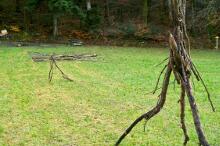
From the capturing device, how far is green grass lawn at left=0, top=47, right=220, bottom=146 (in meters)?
6.40

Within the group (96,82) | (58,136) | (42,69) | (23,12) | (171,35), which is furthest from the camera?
(23,12)

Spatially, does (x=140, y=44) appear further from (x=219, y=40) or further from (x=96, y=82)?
(x=96, y=82)

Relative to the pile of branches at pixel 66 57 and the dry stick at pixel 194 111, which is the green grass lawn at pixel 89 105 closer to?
the pile of branches at pixel 66 57

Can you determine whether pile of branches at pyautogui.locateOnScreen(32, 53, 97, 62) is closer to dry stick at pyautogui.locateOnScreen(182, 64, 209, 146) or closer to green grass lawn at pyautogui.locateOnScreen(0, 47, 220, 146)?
green grass lawn at pyautogui.locateOnScreen(0, 47, 220, 146)

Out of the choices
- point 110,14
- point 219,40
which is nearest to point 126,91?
point 219,40

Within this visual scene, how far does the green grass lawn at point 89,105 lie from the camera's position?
6398mm

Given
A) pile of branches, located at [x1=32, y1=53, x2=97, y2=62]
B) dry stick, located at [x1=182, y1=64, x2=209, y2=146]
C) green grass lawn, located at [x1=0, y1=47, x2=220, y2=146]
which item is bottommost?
green grass lawn, located at [x1=0, y1=47, x2=220, y2=146]

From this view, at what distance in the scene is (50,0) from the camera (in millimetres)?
22109

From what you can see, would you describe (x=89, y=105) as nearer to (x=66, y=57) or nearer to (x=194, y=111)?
(x=194, y=111)

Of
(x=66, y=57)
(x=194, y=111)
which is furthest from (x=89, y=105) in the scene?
(x=66, y=57)

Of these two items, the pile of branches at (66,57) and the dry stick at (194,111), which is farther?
the pile of branches at (66,57)

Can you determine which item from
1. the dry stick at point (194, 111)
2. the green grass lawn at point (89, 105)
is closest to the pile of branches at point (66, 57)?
the green grass lawn at point (89, 105)

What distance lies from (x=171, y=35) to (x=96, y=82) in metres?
6.93

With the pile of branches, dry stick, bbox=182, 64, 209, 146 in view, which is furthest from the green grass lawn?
dry stick, bbox=182, 64, 209, 146
